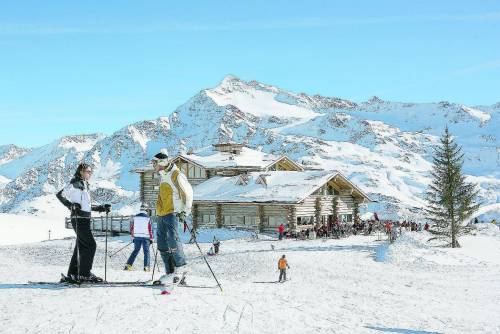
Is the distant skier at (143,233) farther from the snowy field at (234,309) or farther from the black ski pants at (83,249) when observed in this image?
the black ski pants at (83,249)

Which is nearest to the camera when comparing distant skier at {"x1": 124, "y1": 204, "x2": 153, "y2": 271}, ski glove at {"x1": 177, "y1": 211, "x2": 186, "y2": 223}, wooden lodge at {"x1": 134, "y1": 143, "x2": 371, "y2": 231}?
ski glove at {"x1": 177, "y1": 211, "x2": 186, "y2": 223}

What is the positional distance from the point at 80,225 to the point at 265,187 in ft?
97.6

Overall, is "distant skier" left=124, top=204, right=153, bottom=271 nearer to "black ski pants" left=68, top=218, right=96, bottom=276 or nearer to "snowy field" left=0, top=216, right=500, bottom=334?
"snowy field" left=0, top=216, right=500, bottom=334

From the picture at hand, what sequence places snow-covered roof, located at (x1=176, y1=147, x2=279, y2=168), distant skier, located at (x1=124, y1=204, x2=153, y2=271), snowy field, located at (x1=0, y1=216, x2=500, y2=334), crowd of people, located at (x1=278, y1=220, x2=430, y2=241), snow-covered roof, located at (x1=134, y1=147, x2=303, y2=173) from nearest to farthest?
snowy field, located at (x1=0, y1=216, x2=500, y2=334)
distant skier, located at (x1=124, y1=204, x2=153, y2=271)
crowd of people, located at (x1=278, y1=220, x2=430, y2=241)
snow-covered roof, located at (x1=134, y1=147, x2=303, y2=173)
snow-covered roof, located at (x1=176, y1=147, x2=279, y2=168)

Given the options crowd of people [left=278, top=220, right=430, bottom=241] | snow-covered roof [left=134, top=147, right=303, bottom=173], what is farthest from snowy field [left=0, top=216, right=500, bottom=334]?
snow-covered roof [left=134, top=147, right=303, bottom=173]

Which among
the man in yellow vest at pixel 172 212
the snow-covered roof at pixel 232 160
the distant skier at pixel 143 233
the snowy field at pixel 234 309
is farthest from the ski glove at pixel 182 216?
the snow-covered roof at pixel 232 160

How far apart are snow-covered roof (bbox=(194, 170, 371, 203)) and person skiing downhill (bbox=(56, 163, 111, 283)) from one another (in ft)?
86.4

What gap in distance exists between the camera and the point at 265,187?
38.7m

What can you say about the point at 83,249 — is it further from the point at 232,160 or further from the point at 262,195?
the point at 232,160

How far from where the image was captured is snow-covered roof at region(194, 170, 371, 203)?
36.8 meters

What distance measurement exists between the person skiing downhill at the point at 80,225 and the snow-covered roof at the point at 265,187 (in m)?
26.3

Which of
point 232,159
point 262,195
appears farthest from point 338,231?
point 232,159

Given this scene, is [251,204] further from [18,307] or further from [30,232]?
[18,307]

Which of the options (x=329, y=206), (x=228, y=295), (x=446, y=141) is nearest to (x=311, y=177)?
(x=329, y=206)
